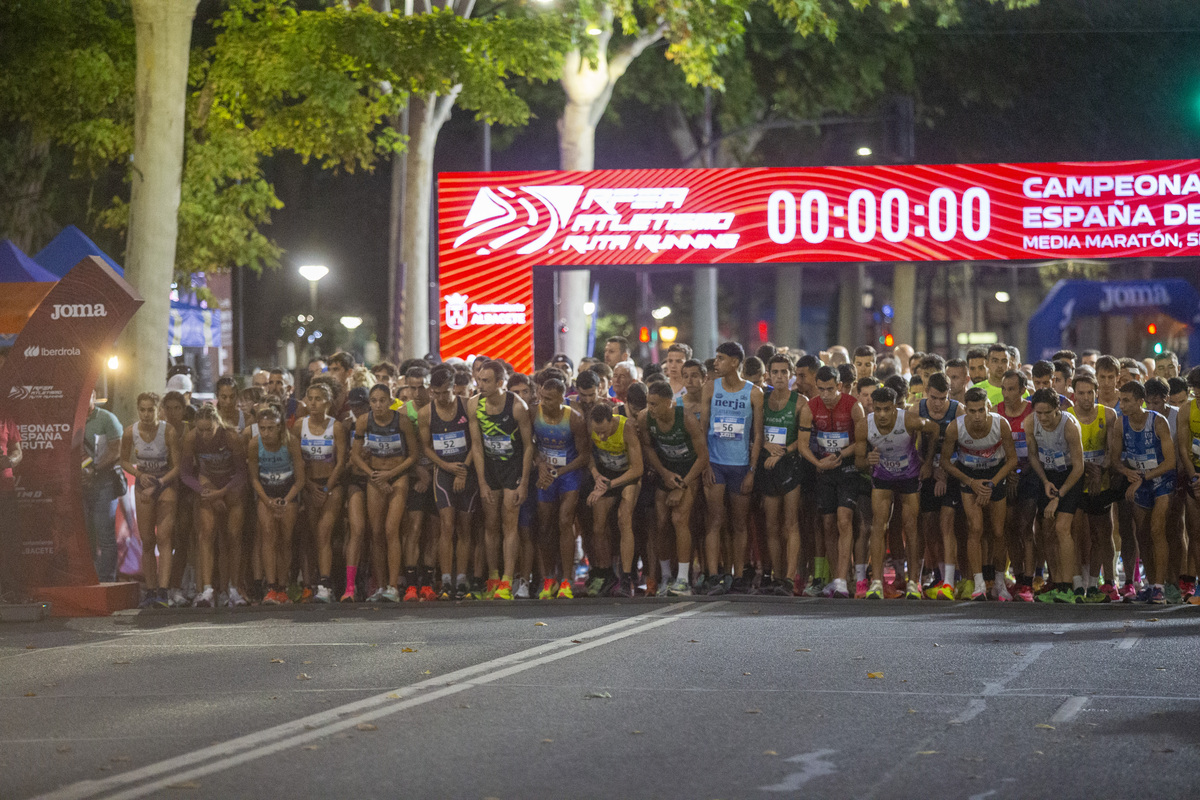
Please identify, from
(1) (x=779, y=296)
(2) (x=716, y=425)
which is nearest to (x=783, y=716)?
(2) (x=716, y=425)

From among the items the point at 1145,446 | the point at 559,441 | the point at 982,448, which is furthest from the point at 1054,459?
the point at 559,441

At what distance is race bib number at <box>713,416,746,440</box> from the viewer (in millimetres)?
13055

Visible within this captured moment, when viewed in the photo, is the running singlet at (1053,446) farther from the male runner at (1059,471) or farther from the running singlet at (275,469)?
the running singlet at (275,469)

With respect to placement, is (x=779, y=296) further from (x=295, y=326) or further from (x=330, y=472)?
(x=330, y=472)

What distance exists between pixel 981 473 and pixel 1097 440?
924 millimetres

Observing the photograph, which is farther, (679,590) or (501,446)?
(501,446)

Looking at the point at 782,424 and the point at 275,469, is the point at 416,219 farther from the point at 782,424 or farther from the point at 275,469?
the point at 782,424

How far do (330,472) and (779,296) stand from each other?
24688 millimetres

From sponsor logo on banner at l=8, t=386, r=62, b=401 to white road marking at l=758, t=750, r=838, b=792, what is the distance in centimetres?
781

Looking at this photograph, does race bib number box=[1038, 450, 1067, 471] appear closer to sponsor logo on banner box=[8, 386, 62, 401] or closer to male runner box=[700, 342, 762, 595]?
male runner box=[700, 342, 762, 595]

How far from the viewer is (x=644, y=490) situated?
13195 millimetres

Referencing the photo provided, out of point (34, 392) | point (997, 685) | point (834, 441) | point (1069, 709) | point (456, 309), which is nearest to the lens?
point (1069, 709)

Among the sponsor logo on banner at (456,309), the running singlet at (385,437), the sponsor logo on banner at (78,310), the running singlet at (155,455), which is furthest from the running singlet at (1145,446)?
the sponsor logo on banner at (456,309)

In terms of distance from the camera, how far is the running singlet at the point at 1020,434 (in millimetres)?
12609
